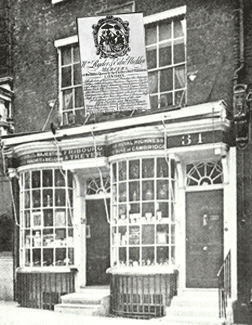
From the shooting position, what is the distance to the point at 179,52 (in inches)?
537

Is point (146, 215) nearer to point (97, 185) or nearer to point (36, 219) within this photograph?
point (97, 185)

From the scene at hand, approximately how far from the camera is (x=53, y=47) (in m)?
15.6

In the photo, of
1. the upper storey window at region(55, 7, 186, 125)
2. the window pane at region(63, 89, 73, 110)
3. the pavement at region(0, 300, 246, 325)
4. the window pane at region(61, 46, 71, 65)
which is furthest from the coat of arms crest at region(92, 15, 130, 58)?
the pavement at region(0, 300, 246, 325)

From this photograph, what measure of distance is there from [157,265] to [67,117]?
4.36m

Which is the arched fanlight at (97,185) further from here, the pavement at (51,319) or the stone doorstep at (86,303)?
the pavement at (51,319)

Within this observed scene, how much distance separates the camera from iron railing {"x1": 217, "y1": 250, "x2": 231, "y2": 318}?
1165 cm

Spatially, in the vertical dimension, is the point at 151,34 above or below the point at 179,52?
above

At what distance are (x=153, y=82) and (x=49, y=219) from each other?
3.88m

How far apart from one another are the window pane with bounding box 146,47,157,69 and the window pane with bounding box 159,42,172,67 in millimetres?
127

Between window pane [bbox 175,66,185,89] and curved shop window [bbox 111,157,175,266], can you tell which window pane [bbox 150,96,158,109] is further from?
curved shop window [bbox 111,157,175,266]

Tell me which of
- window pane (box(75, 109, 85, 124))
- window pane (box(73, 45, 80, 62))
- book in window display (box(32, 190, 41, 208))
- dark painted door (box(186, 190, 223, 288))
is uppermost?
window pane (box(73, 45, 80, 62))

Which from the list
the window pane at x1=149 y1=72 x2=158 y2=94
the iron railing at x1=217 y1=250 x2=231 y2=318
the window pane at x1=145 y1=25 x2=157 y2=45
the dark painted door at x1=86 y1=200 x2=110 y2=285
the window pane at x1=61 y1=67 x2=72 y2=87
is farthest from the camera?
the window pane at x1=61 y1=67 x2=72 y2=87

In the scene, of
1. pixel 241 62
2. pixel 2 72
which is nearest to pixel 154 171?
pixel 241 62

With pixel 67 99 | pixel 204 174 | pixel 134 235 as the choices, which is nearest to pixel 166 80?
pixel 204 174
